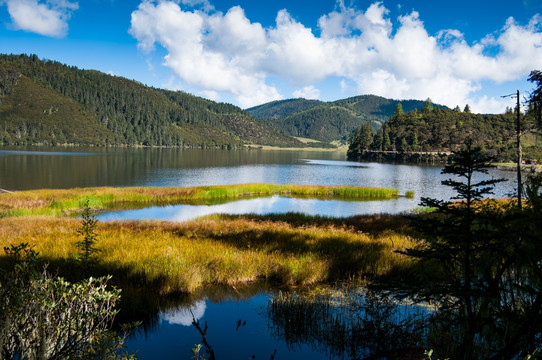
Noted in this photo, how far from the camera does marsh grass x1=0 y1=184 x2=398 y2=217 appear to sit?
27250mm

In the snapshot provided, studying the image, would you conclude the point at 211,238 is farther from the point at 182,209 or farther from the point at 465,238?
the point at 182,209

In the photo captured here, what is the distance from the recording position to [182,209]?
31.5 meters

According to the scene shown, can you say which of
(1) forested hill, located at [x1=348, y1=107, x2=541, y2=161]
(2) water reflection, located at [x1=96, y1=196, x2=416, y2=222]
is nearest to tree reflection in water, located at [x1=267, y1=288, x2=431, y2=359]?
(2) water reflection, located at [x1=96, y1=196, x2=416, y2=222]

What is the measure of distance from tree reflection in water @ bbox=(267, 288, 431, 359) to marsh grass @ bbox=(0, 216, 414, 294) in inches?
66.3

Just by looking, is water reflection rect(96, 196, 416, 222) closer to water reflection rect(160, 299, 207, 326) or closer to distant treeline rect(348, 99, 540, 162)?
water reflection rect(160, 299, 207, 326)

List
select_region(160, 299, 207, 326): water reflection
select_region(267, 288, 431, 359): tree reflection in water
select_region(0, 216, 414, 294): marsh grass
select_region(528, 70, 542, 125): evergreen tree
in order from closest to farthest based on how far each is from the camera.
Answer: select_region(528, 70, 542, 125): evergreen tree < select_region(267, 288, 431, 359): tree reflection in water < select_region(160, 299, 207, 326): water reflection < select_region(0, 216, 414, 294): marsh grass

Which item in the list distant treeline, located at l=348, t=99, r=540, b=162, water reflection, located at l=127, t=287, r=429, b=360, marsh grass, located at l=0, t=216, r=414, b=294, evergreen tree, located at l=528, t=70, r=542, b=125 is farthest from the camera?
distant treeline, located at l=348, t=99, r=540, b=162

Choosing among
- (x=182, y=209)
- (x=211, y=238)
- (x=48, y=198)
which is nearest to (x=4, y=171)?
(x=48, y=198)

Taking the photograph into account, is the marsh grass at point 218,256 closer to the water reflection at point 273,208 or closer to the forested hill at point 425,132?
the water reflection at point 273,208

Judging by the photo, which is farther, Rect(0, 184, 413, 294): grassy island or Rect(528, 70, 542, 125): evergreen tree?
Rect(0, 184, 413, 294): grassy island

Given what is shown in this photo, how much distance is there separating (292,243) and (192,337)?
708 centimetres

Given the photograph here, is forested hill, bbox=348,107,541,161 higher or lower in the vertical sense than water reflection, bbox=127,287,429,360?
higher

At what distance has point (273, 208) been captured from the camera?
107 feet

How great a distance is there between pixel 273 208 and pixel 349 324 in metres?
25.5
